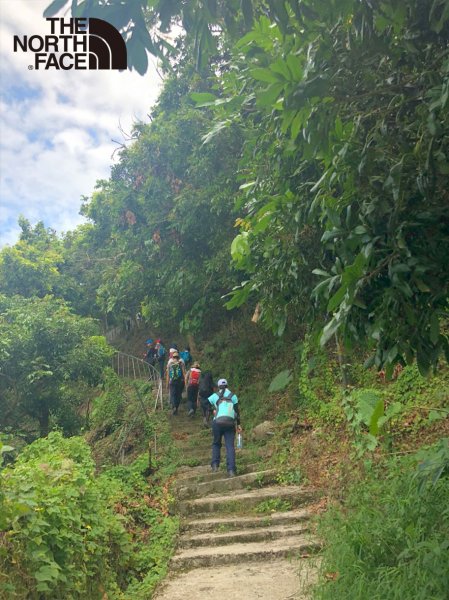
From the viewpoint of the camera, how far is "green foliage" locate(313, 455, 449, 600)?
344cm

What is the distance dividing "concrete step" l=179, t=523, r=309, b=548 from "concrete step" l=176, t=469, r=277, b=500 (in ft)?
4.29

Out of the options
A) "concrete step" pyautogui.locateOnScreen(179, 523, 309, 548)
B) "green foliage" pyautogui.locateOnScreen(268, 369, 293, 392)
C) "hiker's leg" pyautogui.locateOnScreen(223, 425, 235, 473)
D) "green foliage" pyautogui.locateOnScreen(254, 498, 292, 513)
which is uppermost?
"green foliage" pyautogui.locateOnScreen(268, 369, 293, 392)

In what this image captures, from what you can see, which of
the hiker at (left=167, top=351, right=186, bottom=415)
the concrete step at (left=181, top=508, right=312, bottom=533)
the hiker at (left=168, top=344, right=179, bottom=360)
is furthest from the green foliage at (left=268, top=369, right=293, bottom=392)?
the hiker at (left=168, top=344, right=179, bottom=360)

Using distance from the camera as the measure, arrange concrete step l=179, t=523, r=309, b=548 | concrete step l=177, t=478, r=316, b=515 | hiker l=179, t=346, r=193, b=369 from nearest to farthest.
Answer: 1. concrete step l=179, t=523, r=309, b=548
2. concrete step l=177, t=478, r=316, b=515
3. hiker l=179, t=346, r=193, b=369

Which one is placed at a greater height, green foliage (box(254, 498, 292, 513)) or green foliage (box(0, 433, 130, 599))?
green foliage (box(0, 433, 130, 599))

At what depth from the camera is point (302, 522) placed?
20.3 feet

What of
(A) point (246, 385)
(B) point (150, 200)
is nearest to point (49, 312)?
(B) point (150, 200)

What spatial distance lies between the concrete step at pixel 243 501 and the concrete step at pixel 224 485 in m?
0.33

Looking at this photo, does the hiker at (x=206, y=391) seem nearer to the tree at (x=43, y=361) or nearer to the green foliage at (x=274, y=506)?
the tree at (x=43, y=361)

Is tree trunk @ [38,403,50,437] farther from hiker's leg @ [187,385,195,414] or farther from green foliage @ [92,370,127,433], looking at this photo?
hiker's leg @ [187,385,195,414]

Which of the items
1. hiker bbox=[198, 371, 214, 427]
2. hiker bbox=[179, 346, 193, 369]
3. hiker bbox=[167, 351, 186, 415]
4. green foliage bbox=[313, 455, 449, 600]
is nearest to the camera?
green foliage bbox=[313, 455, 449, 600]

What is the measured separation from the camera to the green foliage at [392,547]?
3439 millimetres

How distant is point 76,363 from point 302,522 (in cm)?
748

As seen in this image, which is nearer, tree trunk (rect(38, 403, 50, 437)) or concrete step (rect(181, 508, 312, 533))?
concrete step (rect(181, 508, 312, 533))
